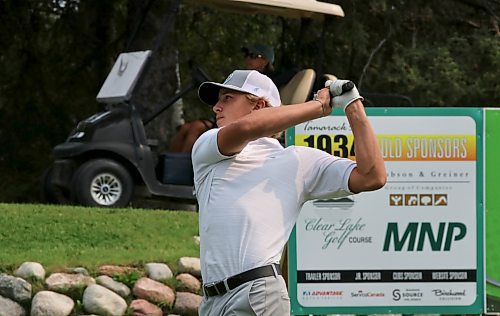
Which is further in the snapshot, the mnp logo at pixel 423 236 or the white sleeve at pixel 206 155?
the mnp logo at pixel 423 236

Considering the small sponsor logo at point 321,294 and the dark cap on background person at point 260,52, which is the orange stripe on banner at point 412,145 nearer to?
the small sponsor logo at point 321,294

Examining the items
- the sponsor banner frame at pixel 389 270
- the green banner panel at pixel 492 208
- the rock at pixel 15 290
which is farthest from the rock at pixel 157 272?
the green banner panel at pixel 492 208

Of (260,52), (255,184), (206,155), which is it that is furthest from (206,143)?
(260,52)

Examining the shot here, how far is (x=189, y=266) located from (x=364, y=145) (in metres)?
4.47

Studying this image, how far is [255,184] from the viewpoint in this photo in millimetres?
4441

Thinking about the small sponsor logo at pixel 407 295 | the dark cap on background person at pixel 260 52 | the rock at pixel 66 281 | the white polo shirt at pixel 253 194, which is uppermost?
the white polo shirt at pixel 253 194

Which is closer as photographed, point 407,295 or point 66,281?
point 407,295

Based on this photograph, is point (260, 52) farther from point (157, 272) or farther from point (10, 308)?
point (10, 308)

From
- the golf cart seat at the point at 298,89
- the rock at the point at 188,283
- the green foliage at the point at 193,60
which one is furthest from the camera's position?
the green foliage at the point at 193,60

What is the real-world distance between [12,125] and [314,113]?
15.5 metres

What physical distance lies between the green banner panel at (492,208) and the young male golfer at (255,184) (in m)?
3.09

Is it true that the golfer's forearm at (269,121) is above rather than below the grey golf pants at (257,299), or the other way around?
above

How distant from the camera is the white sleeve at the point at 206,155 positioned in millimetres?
4438

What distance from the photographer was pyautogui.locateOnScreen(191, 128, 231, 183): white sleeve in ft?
14.6
